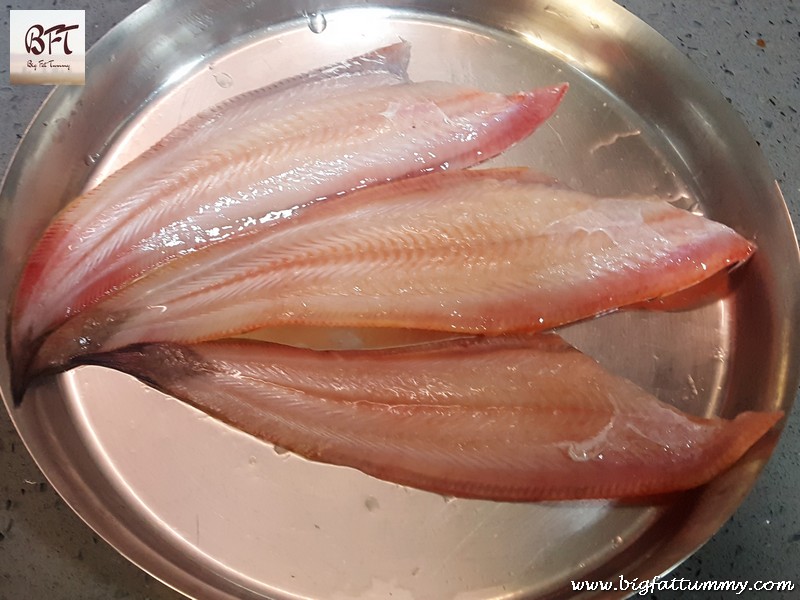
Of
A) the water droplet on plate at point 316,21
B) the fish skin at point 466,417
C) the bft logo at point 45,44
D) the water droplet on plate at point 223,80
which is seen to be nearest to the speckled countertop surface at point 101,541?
the bft logo at point 45,44

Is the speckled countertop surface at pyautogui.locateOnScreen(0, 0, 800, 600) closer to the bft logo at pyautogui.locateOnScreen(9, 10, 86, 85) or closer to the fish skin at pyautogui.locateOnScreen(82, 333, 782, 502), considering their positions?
the bft logo at pyautogui.locateOnScreen(9, 10, 86, 85)

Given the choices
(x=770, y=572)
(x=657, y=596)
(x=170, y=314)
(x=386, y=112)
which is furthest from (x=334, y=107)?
(x=770, y=572)

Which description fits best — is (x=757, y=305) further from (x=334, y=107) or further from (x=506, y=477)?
(x=334, y=107)

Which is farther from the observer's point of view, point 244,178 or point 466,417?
point 244,178

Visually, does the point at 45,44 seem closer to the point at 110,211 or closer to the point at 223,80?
the point at 223,80

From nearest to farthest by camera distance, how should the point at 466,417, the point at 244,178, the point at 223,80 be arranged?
the point at 466,417 → the point at 244,178 → the point at 223,80

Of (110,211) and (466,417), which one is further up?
(110,211)

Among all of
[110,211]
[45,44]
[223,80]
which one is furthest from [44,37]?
[110,211]

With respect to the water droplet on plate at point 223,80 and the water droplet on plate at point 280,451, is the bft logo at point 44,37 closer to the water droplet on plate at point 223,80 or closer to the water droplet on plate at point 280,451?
the water droplet on plate at point 223,80
